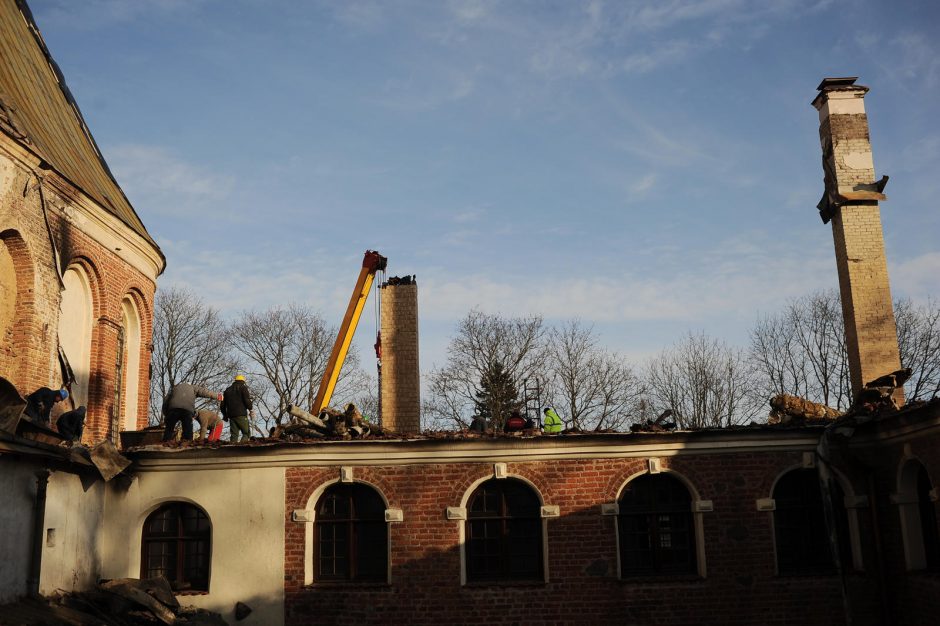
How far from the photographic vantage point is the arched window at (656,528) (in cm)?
1600

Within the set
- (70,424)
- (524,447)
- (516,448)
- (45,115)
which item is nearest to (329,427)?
(516,448)

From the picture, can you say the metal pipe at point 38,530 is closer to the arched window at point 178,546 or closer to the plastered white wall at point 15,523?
the plastered white wall at point 15,523

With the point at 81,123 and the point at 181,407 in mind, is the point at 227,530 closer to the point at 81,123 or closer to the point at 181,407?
the point at 181,407

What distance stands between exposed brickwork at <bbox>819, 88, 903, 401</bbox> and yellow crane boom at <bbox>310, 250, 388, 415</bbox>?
12417 millimetres

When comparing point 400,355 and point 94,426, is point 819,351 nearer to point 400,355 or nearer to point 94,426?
point 400,355

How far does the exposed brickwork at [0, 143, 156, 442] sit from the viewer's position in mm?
16422

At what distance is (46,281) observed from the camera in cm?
1723

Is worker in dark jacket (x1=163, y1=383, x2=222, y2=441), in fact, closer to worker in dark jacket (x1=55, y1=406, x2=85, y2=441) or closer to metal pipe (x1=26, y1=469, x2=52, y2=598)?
worker in dark jacket (x1=55, y1=406, x2=85, y2=441)

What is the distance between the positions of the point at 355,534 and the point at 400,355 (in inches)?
337

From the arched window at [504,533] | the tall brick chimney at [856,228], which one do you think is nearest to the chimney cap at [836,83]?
the tall brick chimney at [856,228]

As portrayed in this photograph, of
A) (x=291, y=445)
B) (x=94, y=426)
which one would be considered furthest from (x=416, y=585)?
(x=94, y=426)

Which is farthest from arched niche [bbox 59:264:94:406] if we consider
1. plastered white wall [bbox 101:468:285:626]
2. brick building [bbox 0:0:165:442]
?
plastered white wall [bbox 101:468:285:626]

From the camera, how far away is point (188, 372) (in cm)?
4616

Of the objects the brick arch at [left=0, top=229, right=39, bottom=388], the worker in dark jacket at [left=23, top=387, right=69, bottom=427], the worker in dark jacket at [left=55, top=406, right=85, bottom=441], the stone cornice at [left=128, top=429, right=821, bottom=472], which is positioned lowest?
the stone cornice at [left=128, top=429, right=821, bottom=472]
